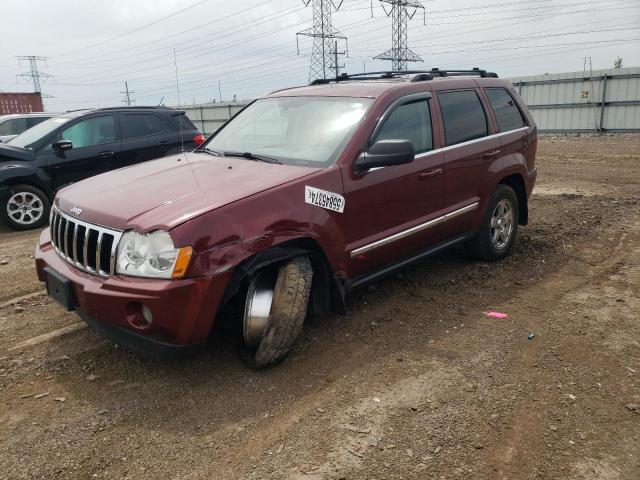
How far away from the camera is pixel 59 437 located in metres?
2.78

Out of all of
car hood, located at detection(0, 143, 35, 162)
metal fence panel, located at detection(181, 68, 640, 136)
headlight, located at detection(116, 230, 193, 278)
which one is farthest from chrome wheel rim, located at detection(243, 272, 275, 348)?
metal fence panel, located at detection(181, 68, 640, 136)

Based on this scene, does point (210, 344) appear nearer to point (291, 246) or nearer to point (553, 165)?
point (291, 246)

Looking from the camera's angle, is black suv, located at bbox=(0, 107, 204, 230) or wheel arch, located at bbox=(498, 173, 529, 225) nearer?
wheel arch, located at bbox=(498, 173, 529, 225)

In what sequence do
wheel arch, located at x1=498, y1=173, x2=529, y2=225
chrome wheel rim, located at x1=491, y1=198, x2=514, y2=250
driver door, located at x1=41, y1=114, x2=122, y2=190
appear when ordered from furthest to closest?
driver door, located at x1=41, y1=114, x2=122, y2=190, wheel arch, located at x1=498, y1=173, x2=529, y2=225, chrome wheel rim, located at x1=491, y1=198, x2=514, y2=250

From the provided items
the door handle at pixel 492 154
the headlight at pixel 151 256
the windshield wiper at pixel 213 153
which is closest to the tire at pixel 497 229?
the door handle at pixel 492 154

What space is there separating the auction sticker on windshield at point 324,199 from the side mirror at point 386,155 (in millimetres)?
290

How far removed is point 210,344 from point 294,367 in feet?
2.24

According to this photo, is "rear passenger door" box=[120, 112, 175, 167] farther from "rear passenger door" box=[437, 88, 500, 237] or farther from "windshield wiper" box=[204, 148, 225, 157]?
"rear passenger door" box=[437, 88, 500, 237]

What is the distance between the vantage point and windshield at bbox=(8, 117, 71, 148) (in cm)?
786

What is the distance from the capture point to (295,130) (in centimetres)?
415

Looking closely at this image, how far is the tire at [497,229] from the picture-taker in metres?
5.21

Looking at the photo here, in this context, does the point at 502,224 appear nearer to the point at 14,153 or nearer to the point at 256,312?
the point at 256,312

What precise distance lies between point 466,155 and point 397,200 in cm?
106

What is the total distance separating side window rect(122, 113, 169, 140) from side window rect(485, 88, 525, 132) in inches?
219
